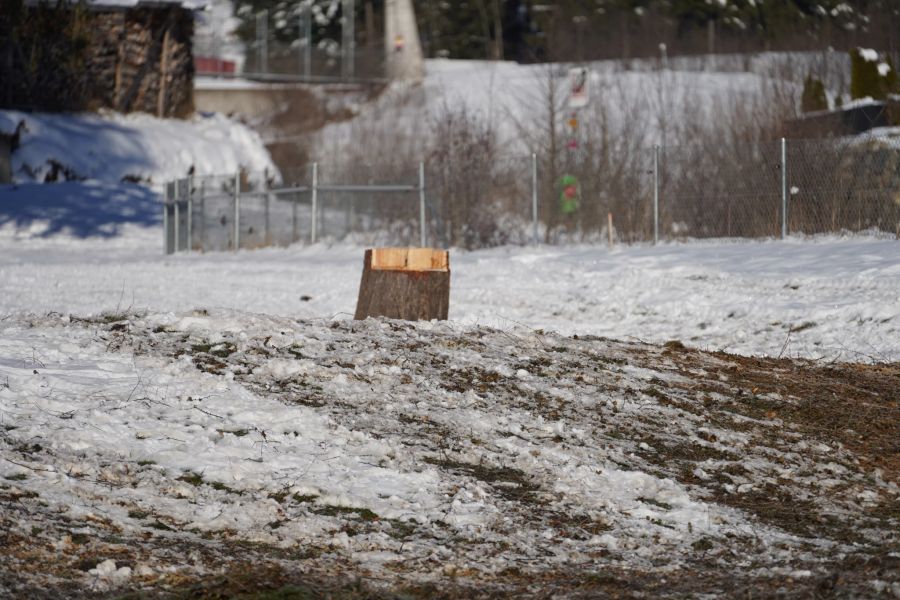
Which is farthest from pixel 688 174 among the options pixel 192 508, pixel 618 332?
pixel 192 508

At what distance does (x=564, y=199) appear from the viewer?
22797mm

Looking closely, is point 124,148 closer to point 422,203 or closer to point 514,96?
point 514,96

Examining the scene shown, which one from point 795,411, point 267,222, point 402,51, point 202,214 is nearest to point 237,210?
point 267,222

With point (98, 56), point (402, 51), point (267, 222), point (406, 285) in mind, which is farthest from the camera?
point (402, 51)

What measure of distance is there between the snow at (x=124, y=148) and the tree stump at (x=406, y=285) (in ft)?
82.6

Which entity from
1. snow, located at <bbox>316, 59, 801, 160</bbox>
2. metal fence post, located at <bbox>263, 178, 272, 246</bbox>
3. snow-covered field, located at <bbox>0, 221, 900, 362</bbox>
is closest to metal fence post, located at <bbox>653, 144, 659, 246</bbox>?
snow-covered field, located at <bbox>0, 221, 900, 362</bbox>

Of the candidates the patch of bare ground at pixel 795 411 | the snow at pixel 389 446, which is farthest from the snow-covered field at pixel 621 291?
the patch of bare ground at pixel 795 411

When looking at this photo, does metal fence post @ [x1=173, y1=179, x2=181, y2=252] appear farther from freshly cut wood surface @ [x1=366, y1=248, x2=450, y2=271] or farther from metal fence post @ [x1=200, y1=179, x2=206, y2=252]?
freshly cut wood surface @ [x1=366, y1=248, x2=450, y2=271]

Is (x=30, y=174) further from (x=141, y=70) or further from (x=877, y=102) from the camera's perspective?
(x=877, y=102)

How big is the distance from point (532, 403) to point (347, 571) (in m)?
2.81

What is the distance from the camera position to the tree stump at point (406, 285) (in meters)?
10.1

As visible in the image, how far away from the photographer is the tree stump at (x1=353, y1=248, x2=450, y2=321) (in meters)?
10.1

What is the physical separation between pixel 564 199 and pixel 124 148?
1700cm

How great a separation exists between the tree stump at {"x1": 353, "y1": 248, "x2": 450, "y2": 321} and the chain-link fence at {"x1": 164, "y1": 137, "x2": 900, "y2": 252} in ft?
32.2
